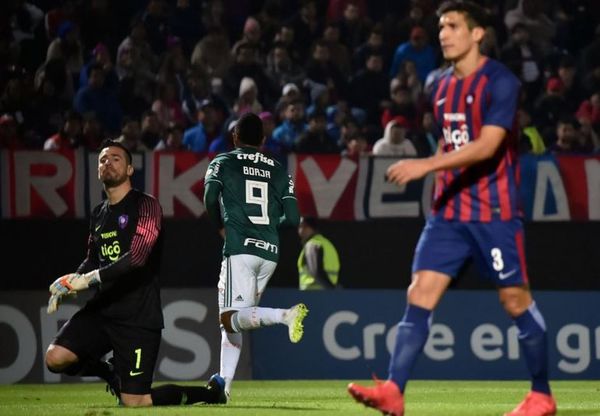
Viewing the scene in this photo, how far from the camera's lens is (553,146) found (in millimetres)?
16344

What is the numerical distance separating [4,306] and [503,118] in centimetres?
725

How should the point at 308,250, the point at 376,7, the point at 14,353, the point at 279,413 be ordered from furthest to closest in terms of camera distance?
1. the point at 376,7
2. the point at 308,250
3. the point at 14,353
4. the point at 279,413

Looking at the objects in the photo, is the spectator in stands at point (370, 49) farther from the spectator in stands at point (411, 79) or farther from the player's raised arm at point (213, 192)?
the player's raised arm at point (213, 192)

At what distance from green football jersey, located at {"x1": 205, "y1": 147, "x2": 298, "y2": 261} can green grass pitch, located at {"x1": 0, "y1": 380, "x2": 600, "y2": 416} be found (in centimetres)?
111

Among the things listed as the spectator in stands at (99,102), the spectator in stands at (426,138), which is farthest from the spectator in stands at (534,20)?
the spectator in stands at (99,102)

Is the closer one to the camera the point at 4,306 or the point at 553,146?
the point at 4,306

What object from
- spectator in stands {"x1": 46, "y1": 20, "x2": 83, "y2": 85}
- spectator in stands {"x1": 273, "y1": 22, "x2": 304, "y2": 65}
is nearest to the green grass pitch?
spectator in stands {"x1": 46, "y1": 20, "x2": 83, "y2": 85}

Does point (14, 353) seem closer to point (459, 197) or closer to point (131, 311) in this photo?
point (131, 311)

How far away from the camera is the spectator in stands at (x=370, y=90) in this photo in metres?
Result: 17.8

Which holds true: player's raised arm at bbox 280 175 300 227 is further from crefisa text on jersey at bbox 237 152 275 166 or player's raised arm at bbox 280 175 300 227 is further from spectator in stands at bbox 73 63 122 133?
spectator in stands at bbox 73 63 122 133

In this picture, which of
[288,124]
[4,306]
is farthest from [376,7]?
[4,306]

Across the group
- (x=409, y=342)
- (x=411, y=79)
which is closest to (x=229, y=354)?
(x=409, y=342)

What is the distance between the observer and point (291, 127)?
16.3 meters

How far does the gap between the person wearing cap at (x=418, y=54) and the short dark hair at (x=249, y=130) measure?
8.29 meters
